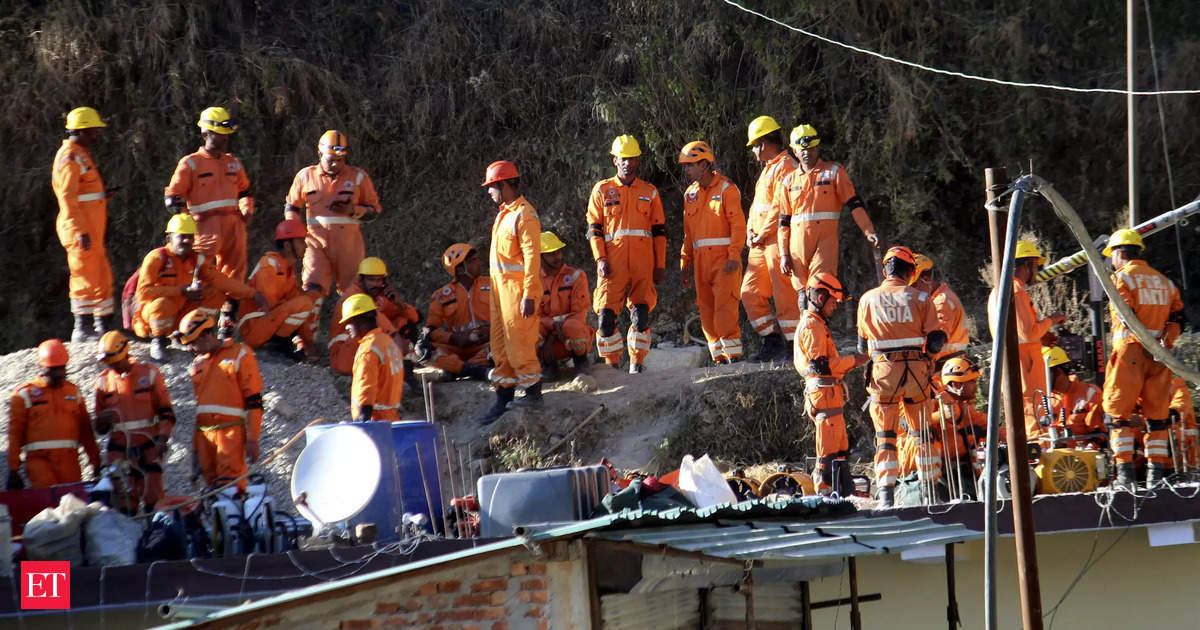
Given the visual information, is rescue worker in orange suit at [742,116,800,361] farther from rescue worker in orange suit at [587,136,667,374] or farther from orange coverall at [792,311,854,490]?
orange coverall at [792,311,854,490]

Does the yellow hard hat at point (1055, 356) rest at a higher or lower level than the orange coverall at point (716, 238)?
lower

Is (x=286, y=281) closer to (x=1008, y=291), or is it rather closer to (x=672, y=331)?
(x=672, y=331)

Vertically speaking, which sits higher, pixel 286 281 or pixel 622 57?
pixel 622 57

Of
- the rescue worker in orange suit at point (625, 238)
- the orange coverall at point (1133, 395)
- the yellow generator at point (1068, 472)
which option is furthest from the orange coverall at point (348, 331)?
the orange coverall at point (1133, 395)

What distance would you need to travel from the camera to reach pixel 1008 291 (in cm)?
897

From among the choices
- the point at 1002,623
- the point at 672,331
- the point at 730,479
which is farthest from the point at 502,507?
the point at 672,331

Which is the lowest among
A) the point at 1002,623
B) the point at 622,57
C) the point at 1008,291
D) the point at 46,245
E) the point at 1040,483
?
the point at 1002,623

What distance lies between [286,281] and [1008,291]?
9.16m

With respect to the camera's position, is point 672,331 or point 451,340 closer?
point 451,340

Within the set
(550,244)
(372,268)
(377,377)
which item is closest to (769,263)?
(550,244)

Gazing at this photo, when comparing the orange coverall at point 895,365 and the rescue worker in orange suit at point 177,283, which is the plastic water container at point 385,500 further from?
the rescue worker in orange suit at point 177,283

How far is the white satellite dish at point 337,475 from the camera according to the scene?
1068 cm

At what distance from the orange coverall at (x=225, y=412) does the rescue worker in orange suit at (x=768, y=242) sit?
5331 mm

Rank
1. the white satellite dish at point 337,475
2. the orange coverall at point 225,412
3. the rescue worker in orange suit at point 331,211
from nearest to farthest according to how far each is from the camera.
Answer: the white satellite dish at point 337,475, the orange coverall at point 225,412, the rescue worker in orange suit at point 331,211
